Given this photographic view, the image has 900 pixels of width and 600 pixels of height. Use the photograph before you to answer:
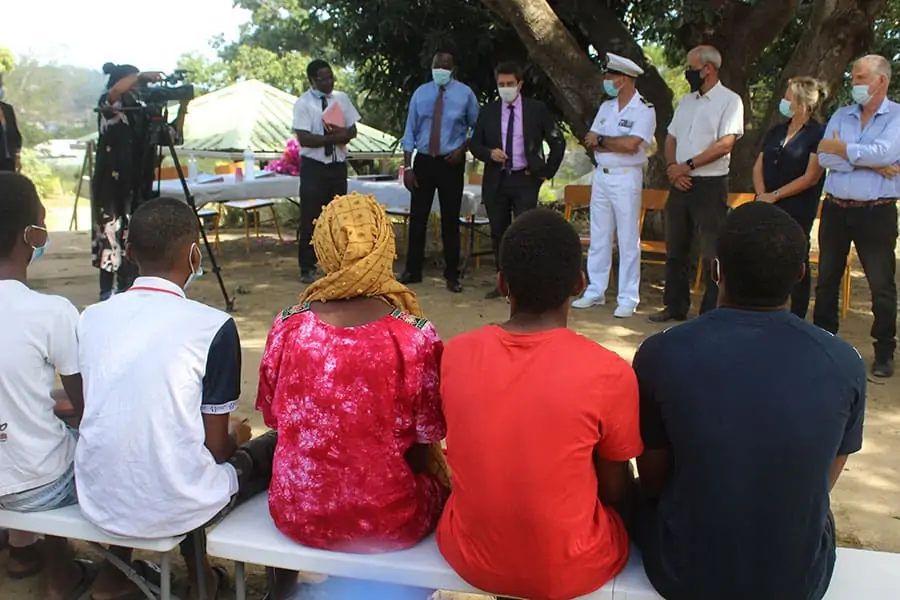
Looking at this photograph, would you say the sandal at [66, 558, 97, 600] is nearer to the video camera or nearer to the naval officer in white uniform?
the video camera

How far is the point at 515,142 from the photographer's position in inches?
262

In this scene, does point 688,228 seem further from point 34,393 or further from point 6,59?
point 6,59

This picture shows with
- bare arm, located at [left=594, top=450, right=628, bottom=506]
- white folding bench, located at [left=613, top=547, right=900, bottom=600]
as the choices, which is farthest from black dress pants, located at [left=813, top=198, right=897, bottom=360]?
bare arm, located at [left=594, top=450, right=628, bottom=506]

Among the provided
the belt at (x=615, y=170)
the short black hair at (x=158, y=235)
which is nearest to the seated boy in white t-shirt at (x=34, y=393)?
the short black hair at (x=158, y=235)

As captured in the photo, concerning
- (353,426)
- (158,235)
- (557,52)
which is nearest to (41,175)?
(557,52)

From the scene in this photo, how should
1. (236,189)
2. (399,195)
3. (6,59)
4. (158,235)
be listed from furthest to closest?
(6,59)
(399,195)
(236,189)
(158,235)

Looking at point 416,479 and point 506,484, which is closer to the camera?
point 506,484

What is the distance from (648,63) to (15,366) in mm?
7328

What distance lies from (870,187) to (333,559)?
4.07 m

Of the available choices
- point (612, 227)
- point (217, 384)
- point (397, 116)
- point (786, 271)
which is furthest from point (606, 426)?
point (397, 116)

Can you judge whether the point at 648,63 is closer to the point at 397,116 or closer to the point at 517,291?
the point at 397,116

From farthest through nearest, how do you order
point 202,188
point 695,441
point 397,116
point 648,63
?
1. point 397,116
2. point 648,63
3. point 202,188
4. point 695,441

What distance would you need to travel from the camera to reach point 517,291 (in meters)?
2.05

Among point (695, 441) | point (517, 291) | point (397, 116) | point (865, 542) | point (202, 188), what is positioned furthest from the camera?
point (397, 116)
